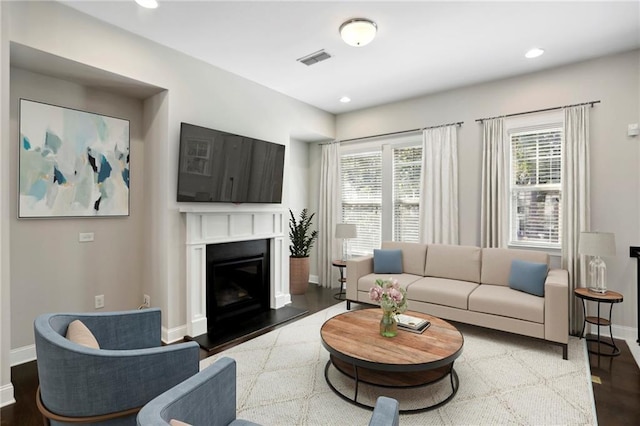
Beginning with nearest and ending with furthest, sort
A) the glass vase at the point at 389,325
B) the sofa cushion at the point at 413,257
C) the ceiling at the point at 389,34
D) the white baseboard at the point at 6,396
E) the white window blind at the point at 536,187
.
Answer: the white baseboard at the point at 6,396, the glass vase at the point at 389,325, the ceiling at the point at 389,34, the white window blind at the point at 536,187, the sofa cushion at the point at 413,257

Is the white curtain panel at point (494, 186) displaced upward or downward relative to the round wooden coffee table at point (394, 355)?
upward

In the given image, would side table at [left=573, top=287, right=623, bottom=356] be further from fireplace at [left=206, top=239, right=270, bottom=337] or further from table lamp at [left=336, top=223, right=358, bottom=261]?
fireplace at [left=206, top=239, right=270, bottom=337]

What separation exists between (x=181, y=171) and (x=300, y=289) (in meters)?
2.75

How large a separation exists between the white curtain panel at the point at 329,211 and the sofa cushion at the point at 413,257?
1.35m

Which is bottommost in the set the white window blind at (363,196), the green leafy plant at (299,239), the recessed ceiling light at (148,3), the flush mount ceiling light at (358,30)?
the green leafy plant at (299,239)

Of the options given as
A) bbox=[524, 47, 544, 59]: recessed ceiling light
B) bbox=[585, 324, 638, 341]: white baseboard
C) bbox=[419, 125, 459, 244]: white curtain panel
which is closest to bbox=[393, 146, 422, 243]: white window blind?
bbox=[419, 125, 459, 244]: white curtain panel

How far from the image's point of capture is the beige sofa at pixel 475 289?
304cm

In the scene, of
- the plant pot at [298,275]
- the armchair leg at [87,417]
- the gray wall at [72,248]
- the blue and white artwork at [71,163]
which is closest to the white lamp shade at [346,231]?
the plant pot at [298,275]

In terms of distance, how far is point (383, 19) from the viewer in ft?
→ 9.33

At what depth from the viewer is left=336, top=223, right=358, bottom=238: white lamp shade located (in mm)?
5113

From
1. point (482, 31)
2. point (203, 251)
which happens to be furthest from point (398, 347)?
point (482, 31)

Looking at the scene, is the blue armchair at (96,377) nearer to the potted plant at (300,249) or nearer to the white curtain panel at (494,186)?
the potted plant at (300,249)

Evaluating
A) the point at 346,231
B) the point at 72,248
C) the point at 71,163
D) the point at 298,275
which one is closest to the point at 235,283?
the point at 298,275

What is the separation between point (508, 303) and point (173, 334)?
3.46 m
